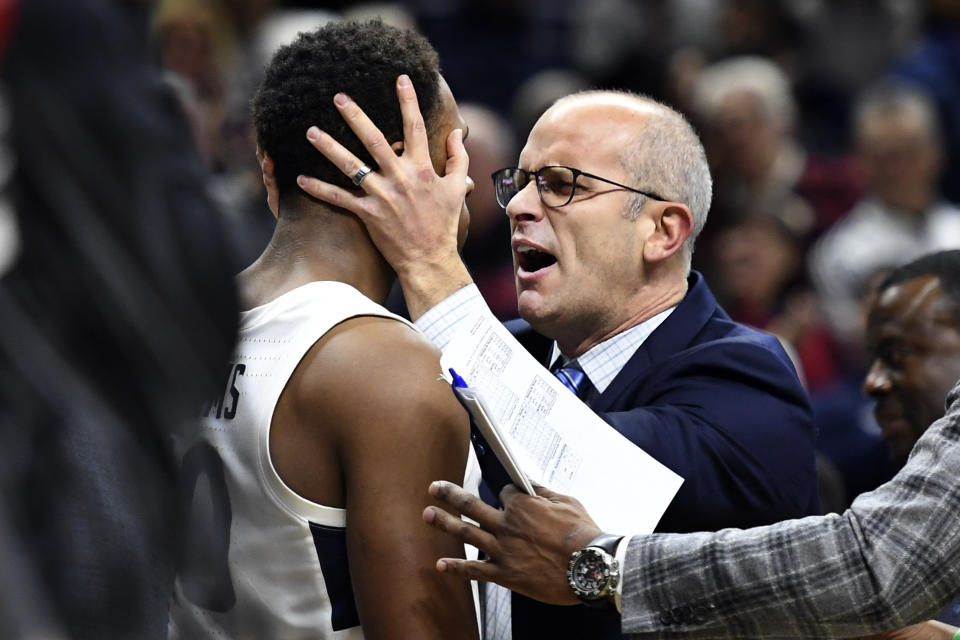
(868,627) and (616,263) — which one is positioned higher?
(616,263)

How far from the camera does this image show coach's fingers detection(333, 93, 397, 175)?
2.28m

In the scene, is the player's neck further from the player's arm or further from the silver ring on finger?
the player's arm

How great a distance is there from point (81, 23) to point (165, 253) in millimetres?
192

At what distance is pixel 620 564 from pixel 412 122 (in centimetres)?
85

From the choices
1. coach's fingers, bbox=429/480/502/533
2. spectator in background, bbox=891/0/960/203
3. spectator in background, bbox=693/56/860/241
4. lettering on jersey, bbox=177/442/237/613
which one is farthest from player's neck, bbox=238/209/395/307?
spectator in background, bbox=891/0/960/203

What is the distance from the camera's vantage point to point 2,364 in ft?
3.45

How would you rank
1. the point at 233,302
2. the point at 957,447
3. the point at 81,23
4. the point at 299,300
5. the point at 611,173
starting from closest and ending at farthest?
1. the point at 81,23
2. the point at 233,302
3. the point at 957,447
4. the point at 299,300
5. the point at 611,173

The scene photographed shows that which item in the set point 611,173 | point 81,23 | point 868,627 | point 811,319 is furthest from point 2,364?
point 811,319

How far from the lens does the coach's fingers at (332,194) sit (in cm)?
231

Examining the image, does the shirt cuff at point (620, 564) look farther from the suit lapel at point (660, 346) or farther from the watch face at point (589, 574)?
the suit lapel at point (660, 346)

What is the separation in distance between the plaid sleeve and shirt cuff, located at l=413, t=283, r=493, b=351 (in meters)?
0.63

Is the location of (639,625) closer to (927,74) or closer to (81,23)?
(81,23)

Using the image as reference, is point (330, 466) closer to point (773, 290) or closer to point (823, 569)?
point (823, 569)

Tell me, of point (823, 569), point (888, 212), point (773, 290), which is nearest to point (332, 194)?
point (823, 569)
